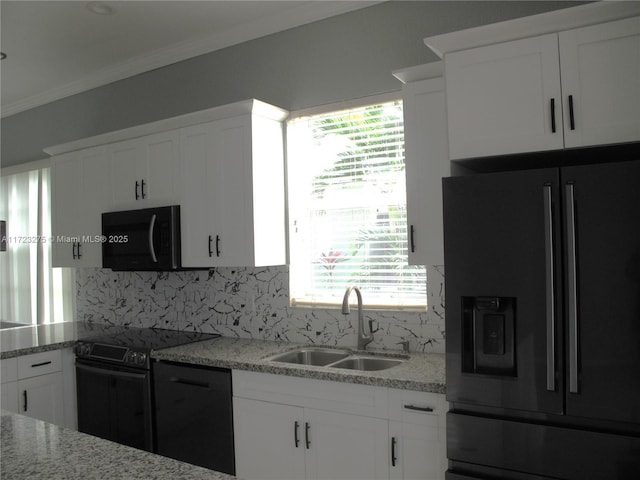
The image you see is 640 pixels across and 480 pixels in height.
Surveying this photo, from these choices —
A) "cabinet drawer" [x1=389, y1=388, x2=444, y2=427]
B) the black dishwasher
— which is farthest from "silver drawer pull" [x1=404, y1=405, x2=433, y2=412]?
the black dishwasher

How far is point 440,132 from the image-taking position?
2.47 m

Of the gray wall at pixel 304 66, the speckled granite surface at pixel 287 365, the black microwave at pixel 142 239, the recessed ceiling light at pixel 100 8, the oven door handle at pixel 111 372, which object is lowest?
the oven door handle at pixel 111 372

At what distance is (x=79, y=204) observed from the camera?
158 inches

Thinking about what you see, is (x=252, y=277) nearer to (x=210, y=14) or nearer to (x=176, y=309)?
(x=176, y=309)

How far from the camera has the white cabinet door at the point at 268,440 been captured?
8.37 feet

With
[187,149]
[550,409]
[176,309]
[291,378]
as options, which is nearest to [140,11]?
[187,149]

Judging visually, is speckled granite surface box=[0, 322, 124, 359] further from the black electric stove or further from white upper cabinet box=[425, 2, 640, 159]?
white upper cabinet box=[425, 2, 640, 159]

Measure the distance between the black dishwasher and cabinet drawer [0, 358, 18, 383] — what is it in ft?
3.15

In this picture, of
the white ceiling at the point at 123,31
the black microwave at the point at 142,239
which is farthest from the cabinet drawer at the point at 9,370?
the white ceiling at the point at 123,31

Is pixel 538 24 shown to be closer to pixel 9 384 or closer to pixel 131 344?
pixel 131 344

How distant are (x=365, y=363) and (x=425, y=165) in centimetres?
109

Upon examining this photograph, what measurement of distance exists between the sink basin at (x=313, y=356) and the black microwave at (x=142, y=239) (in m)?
0.93

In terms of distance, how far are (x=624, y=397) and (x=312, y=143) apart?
84.8 inches

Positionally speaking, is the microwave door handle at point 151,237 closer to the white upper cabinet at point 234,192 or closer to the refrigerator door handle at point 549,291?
the white upper cabinet at point 234,192
